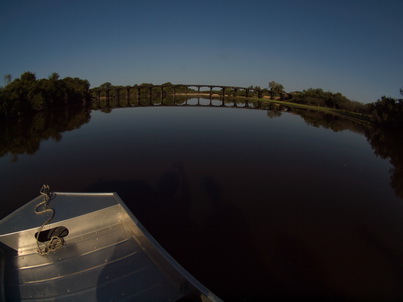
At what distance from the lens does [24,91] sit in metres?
28.4

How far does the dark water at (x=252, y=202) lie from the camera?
13.0 feet

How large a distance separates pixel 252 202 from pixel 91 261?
466 cm

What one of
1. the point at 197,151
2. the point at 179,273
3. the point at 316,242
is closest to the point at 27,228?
the point at 179,273

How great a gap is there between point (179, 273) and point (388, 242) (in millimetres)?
5435

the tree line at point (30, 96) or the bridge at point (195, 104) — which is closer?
the tree line at point (30, 96)

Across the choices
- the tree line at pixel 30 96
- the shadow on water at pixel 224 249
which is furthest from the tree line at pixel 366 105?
the tree line at pixel 30 96

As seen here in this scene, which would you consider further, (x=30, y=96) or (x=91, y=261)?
(x=30, y=96)

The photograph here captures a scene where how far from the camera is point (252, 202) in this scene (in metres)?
6.61

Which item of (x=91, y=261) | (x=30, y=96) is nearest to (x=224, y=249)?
(x=91, y=261)

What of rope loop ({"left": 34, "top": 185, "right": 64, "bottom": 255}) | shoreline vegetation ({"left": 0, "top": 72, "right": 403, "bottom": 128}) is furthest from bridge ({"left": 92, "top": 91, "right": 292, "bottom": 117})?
rope loop ({"left": 34, "top": 185, "right": 64, "bottom": 255})

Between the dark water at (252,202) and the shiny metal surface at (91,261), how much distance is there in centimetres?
101

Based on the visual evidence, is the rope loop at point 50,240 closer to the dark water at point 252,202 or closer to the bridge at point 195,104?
the dark water at point 252,202

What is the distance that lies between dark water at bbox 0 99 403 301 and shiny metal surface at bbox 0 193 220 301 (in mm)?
1006

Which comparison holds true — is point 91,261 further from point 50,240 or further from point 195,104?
point 195,104
